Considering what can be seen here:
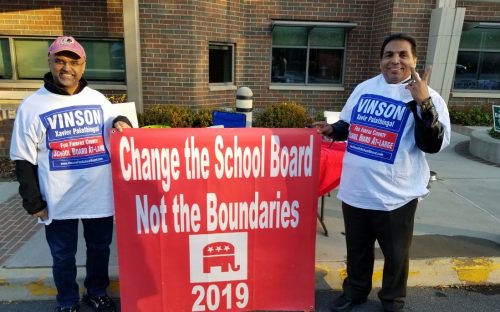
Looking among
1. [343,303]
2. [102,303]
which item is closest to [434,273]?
[343,303]

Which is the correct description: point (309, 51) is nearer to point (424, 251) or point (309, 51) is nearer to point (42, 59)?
point (42, 59)

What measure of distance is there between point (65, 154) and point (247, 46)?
322 inches

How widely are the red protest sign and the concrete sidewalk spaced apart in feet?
2.18

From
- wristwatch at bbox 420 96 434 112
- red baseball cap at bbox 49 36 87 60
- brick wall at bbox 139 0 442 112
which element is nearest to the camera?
wristwatch at bbox 420 96 434 112

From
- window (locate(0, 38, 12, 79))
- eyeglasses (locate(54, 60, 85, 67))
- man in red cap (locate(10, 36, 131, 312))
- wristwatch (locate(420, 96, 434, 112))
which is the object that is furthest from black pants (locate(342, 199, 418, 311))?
window (locate(0, 38, 12, 79))

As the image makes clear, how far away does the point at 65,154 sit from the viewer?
2541mm

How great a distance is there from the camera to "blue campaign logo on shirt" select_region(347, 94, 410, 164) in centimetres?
248

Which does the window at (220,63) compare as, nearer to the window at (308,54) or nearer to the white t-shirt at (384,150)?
the window at (308,54)

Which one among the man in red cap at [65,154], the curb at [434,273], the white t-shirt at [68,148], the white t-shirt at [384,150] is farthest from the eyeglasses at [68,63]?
the curb at [434,273]

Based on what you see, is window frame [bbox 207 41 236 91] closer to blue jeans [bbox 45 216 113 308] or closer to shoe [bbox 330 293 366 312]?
blue jeans [bbox 45 216 113 308]

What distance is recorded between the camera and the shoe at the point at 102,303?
2912 mm

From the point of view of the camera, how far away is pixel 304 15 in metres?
10.2

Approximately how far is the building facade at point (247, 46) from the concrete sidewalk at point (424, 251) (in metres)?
4.46

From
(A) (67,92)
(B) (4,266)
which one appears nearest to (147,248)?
(A) (67,92)
